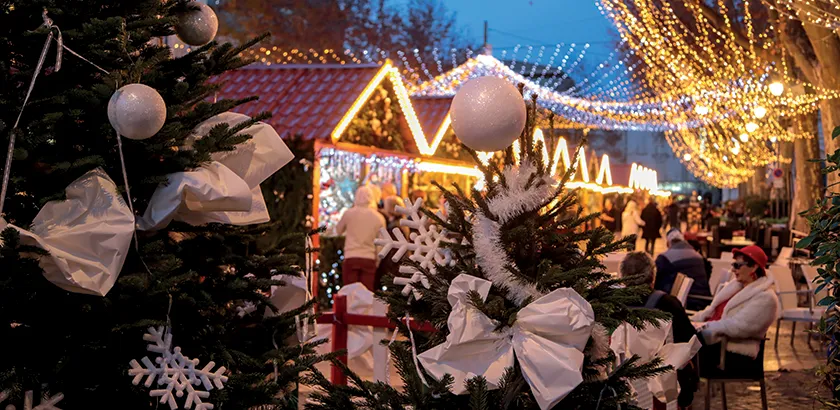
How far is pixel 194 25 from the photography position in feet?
12.9

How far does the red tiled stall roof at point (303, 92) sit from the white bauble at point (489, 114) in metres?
8.12

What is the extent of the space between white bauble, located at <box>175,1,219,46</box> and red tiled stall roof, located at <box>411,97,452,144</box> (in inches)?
465

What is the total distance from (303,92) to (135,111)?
9.05 m

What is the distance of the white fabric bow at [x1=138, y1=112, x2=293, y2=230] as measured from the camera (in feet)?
11.0

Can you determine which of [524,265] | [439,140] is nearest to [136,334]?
[524,265]

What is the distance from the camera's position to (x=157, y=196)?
338 cm

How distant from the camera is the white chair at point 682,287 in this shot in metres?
8.29

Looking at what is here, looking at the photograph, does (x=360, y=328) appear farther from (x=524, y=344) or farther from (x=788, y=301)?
(x=788, y=301)

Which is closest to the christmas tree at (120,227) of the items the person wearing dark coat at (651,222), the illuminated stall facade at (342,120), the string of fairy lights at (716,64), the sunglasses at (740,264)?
the sunglasses at (740,264)

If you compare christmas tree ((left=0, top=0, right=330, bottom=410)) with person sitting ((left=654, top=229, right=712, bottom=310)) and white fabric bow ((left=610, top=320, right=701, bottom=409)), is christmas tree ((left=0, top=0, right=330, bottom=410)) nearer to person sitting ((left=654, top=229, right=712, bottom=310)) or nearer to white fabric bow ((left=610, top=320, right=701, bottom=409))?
white fabric bow ((left=610, top=320, right=701, bottom=409))

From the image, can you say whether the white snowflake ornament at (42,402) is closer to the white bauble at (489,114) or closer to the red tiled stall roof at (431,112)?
the white bauble at (489,114)

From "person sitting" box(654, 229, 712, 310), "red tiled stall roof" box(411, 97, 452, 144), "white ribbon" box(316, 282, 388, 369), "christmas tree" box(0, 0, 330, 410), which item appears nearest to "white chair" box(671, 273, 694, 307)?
"person sitting" box(654, 229, 712, 310)

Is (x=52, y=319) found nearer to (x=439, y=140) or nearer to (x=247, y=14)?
(x=439, y=140)

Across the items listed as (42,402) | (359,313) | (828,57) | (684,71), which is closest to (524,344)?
(42,402)
